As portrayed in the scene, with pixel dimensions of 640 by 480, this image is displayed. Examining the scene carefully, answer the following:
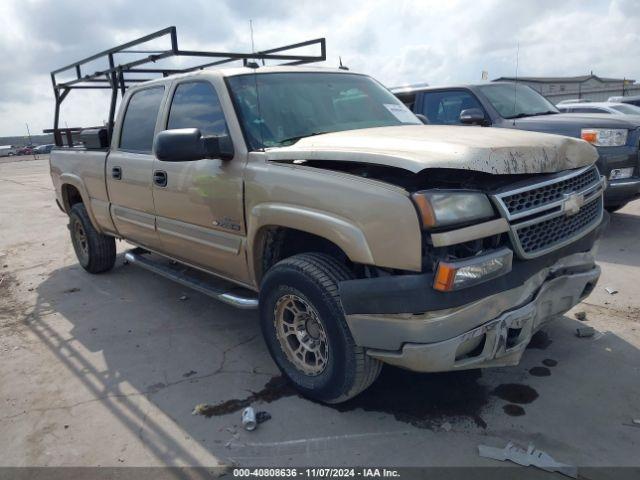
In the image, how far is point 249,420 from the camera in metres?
2.89

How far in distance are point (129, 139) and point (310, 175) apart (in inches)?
101

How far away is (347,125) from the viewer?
11.9 feet

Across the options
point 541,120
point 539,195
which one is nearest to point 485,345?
point 539,195

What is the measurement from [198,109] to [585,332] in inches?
127

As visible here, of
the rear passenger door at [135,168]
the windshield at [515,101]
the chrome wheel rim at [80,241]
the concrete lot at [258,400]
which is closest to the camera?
the concrete lot at [258,400]

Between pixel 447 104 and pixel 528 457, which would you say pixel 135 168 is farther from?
pixel 447 104

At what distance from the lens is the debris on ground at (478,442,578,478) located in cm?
240

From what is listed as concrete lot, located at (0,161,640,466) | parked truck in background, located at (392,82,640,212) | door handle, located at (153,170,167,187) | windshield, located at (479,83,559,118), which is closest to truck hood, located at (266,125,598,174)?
door handle, located at (153,170,167,187)

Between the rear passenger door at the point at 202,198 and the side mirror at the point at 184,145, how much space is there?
0.63 feet

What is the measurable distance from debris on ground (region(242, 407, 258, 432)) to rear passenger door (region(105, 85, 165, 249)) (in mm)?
2009

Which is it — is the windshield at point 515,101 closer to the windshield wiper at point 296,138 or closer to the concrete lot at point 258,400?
the concrete lot at point 258,400

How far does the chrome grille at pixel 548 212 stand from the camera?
2510 mm

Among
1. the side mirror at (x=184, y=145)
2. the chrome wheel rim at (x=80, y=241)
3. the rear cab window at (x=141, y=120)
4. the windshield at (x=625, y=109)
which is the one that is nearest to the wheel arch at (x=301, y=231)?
the side mirror at (x=184, y=145)

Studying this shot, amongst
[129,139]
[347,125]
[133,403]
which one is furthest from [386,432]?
[129,139]
